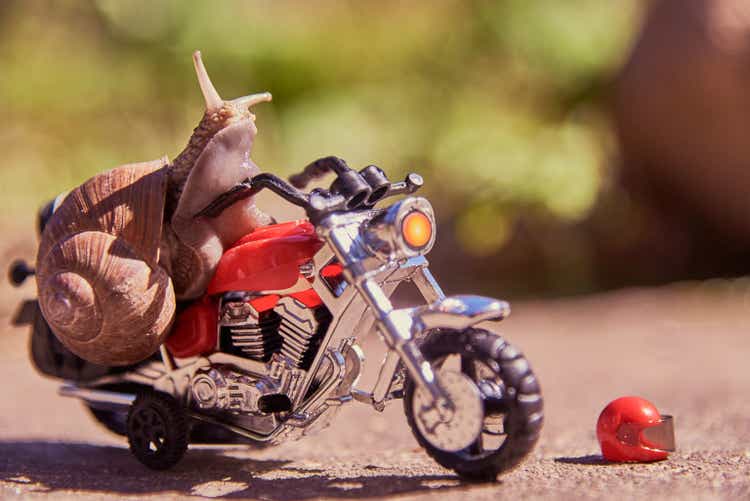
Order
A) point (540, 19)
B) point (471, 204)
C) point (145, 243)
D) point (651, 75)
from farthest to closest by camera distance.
→ 1. point (540, 19)
2. point (471, 204)
3. point (651, 75)
4. point (145, 243)

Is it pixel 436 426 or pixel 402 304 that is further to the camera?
pixel 402 304

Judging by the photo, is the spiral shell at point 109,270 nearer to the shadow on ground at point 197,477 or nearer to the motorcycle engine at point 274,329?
the motorcycle engine at point 274,329

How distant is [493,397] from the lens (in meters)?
2.86

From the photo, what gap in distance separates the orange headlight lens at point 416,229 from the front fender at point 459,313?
0.20 metres

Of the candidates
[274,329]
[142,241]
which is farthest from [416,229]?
[142,241]

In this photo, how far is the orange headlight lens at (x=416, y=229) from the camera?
2.97 meters

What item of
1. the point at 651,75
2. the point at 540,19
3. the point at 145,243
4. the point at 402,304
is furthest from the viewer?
the point at 540,19

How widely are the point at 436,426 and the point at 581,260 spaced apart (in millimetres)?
6158

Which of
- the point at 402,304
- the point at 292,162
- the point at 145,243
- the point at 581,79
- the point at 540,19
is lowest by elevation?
the point at 402,304

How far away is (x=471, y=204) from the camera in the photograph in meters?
9.01

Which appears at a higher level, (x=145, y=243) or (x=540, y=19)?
(x=540, y=19)

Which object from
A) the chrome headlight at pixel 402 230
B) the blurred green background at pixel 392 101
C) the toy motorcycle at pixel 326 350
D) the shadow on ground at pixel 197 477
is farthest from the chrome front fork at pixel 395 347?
the blurred green background at pixel 392 101

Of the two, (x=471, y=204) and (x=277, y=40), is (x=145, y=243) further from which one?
(x=277, y=40)

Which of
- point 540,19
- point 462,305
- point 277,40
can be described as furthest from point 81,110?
point 462,305
